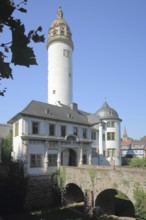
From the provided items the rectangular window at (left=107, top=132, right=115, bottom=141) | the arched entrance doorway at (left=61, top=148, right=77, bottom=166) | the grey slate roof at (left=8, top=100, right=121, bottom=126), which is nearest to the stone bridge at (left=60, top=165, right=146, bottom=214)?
the arched entrance doorway at (left=61, top=148, right=77, bottom=166)

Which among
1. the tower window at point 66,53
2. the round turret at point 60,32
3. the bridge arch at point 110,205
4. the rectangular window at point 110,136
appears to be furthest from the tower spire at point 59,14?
the bridge arch at point 110,205

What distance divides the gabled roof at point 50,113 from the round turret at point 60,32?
13.4 metres

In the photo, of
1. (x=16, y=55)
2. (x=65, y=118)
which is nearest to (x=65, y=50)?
(x=65, y=118)

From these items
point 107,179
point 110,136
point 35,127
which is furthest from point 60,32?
point 107,179

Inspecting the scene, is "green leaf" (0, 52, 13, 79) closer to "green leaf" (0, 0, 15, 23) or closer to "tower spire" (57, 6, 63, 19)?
"green leaf" (0, 0, 15, 23)

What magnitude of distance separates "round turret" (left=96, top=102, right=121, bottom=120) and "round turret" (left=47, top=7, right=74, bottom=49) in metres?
12.7

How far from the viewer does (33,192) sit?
2748 centimetres

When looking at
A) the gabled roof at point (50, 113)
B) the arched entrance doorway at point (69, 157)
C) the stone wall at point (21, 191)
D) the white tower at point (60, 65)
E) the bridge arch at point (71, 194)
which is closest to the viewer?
the stone wall at point (21, 191)

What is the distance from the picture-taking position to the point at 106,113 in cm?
4225

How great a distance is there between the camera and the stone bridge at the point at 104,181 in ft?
66.5

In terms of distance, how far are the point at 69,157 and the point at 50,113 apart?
23.1 ft

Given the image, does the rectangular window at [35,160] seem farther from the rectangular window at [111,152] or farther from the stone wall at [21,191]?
the rectangular window at [111,152]

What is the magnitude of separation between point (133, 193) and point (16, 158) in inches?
610

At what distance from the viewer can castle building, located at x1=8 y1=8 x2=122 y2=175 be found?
29.3 metres
